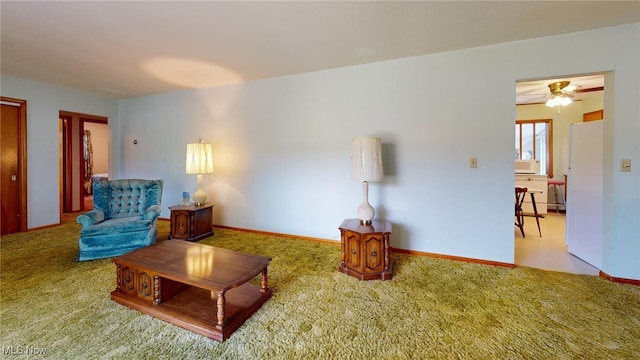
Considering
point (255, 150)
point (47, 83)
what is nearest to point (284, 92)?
point (255, 150)

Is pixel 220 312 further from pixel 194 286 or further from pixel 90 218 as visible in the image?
pixel 90 218

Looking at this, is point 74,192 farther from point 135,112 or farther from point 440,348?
point 440,348

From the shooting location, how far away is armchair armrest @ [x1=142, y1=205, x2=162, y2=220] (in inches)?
131

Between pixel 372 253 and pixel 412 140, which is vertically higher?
pixel 412 140

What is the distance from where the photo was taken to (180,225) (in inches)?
149

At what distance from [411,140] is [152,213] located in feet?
11.3

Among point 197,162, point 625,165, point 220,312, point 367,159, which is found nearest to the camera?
point 220,312

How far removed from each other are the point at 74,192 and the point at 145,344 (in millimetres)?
5752

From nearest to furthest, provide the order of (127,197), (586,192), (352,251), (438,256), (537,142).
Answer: (352,251)
(586,192)
(438,256)
(127,197)
(537,142)

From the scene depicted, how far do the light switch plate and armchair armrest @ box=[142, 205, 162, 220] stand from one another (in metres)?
5.15

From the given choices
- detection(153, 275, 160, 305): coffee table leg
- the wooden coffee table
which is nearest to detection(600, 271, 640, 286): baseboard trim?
the wooden coffee table

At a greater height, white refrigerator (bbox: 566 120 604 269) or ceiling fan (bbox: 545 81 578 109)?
ceiling fan (bbox: 545 81 578 109)

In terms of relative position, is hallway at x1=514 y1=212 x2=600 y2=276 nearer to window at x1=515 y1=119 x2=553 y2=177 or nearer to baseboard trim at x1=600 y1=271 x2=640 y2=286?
baseboard trim at x1=600 y1=271 x2=640 y2=286

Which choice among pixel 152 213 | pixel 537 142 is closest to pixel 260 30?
pixel 152 213
